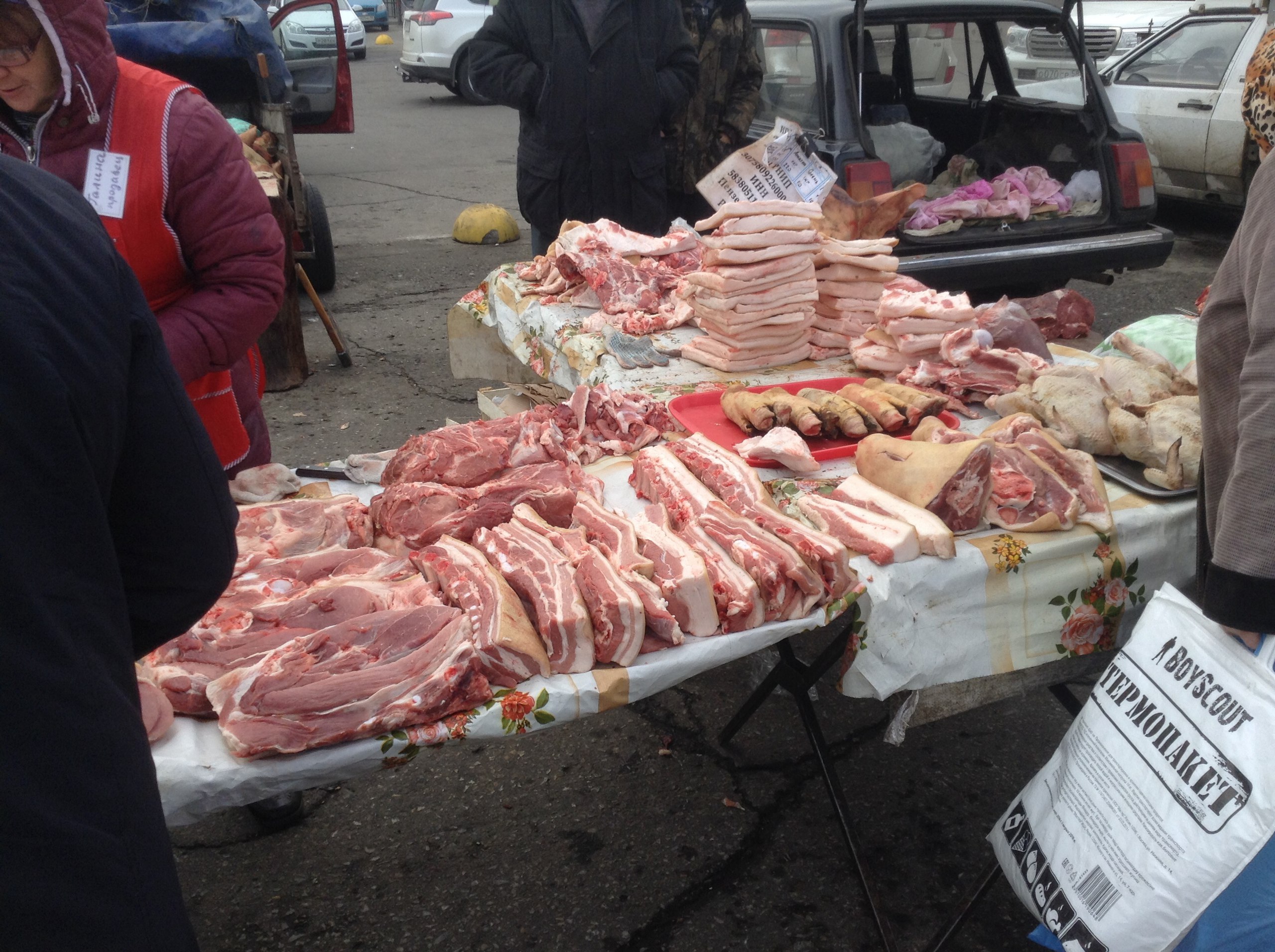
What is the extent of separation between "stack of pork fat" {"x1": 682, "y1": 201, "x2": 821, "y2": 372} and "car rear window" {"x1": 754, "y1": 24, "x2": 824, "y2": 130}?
2729mm

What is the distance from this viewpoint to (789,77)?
5.96 m

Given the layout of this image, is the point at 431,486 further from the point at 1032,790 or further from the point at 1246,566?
the point at 1246,566

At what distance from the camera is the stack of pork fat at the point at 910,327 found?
298 cm

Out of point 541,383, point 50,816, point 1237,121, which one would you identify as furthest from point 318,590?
point 1237,121

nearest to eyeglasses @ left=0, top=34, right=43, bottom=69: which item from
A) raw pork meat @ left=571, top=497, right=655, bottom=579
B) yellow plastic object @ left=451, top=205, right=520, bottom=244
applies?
raw pork meat @ left=571, top=497, right=655, bottom=579

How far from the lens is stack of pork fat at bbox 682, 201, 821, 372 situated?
3012 millimetres

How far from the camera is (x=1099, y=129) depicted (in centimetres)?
609

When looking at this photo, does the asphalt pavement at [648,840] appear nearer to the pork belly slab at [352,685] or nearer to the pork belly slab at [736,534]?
the pork belly slab at [736,534]

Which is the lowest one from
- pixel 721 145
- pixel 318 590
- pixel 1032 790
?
pixel 1032 790

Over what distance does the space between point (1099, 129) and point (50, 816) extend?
6703 millimetres

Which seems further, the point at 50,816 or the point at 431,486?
the point at 431,486

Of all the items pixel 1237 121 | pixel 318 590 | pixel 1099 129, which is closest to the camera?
pixel 318 590

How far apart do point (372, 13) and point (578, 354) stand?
31.3 metres

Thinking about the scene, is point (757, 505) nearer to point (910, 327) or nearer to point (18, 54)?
Answer: point (910, 327)
